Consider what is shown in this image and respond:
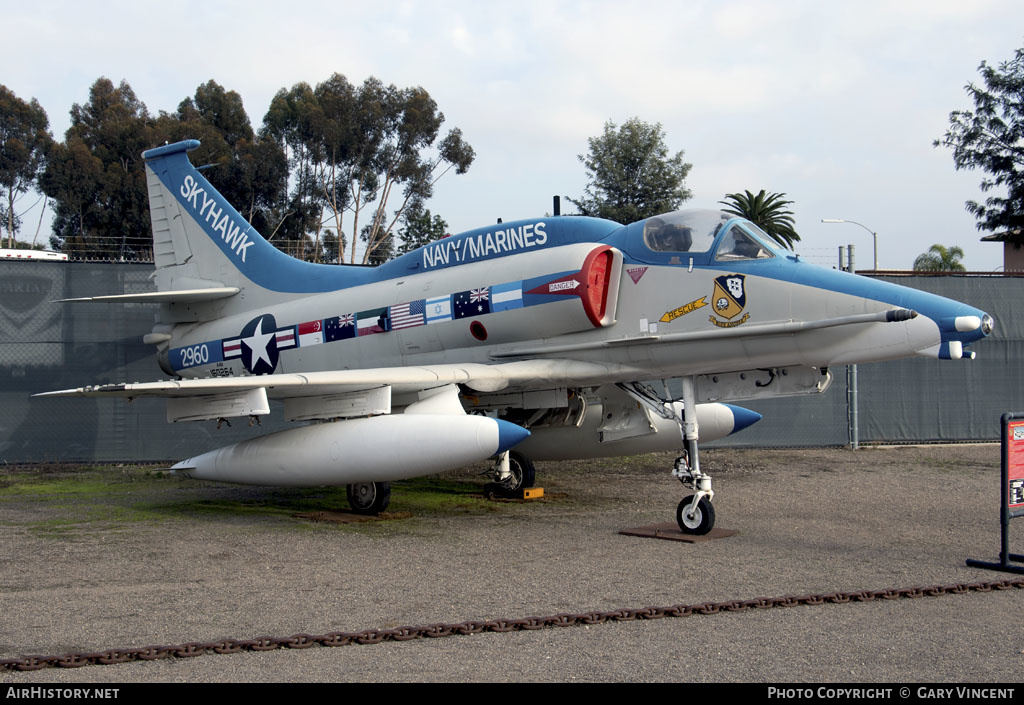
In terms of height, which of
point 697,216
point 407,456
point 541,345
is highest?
point 697,216

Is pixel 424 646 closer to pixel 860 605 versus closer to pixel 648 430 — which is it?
pixel 860 605

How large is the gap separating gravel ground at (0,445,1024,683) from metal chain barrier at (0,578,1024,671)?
10 cm

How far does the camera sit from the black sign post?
22.9 ft

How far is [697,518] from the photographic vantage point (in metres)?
8.81

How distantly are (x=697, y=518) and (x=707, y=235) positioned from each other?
2.92m

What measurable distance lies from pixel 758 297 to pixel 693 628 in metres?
4.23

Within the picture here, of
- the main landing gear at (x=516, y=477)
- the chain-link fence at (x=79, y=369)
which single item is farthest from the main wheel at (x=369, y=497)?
the chain-link fence at (x=79, y=369)

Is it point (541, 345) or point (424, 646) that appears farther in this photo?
point (541, 345)

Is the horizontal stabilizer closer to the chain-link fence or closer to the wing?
the chain-link fence

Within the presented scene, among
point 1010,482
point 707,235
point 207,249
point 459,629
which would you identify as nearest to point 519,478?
point 707,235

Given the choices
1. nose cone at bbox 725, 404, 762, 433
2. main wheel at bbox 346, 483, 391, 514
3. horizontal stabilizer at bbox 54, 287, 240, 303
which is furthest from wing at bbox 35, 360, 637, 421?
nose cone at bbox 725, 404, 762, 433

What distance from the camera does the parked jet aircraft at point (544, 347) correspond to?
863cm

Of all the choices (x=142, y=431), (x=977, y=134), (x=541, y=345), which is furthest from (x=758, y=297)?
(x=977, y=134)

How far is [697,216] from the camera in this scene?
366 inches
